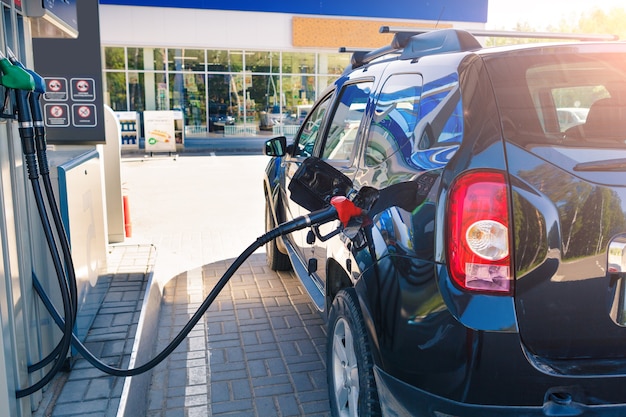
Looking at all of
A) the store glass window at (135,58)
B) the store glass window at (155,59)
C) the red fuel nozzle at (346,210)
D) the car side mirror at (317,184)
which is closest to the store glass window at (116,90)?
the store glass window at (135,58)

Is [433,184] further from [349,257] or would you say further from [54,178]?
[54,178]

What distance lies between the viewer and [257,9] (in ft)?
70.9

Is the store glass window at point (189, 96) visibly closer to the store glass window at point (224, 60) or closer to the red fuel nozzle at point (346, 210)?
the store glass window at point (224, 60)

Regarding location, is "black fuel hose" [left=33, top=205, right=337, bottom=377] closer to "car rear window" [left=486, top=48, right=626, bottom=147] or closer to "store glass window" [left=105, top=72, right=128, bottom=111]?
"car rear window" [left=486, top=48, right=626, bottom=147]

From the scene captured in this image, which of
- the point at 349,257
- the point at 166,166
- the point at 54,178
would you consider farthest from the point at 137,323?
the point at 166,166

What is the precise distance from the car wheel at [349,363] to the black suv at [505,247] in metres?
0.02

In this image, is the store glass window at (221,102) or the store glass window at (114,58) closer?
the store glass window at (114,58)

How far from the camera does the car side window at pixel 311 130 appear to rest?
15.2 feet

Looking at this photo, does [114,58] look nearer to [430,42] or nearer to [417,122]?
[430,42]

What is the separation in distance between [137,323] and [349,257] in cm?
204

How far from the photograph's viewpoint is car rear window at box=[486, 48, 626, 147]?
2223 mm

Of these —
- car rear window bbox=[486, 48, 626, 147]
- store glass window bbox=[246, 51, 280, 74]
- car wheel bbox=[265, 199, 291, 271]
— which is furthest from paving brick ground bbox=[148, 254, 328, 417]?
store glass window bbox=[246, 51, 280, 74]

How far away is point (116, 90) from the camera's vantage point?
21.7 meters

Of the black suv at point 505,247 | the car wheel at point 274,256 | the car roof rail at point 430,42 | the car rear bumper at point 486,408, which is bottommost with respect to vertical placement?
the car wheel at point 274,256
